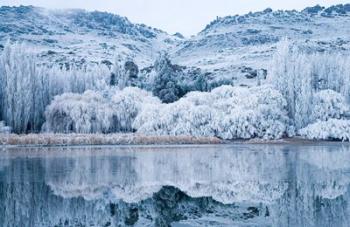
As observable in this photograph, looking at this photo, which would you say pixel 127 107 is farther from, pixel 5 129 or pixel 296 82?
pixel 296 82

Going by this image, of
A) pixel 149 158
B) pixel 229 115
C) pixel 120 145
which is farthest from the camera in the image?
pixel 229 115

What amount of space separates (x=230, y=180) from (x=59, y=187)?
5967 millimetres

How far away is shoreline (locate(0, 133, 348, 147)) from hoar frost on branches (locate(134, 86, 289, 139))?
1261mm

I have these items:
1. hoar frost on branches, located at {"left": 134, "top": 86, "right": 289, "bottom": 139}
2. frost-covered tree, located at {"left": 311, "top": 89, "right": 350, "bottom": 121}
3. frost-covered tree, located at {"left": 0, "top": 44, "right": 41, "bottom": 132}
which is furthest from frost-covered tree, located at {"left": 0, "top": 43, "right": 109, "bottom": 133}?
frost-covered tree, located at {"left": 311, "top": 89, "right": 350, "bottom": 121}

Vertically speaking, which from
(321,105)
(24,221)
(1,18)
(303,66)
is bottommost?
(24,221)

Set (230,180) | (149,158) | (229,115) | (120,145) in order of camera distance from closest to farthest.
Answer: (230,180)
(149,158)
(120,145)
(229,115)

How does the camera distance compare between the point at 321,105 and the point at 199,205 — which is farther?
the point at 321,105

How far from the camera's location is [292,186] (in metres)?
17.4

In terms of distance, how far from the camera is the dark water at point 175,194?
496 inches

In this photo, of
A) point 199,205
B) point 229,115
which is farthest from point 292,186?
point 229,115

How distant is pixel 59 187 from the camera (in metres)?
17.4

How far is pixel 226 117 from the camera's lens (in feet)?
156

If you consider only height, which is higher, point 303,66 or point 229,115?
point 303,66

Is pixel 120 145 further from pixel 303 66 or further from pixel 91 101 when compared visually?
pixel 303 66
